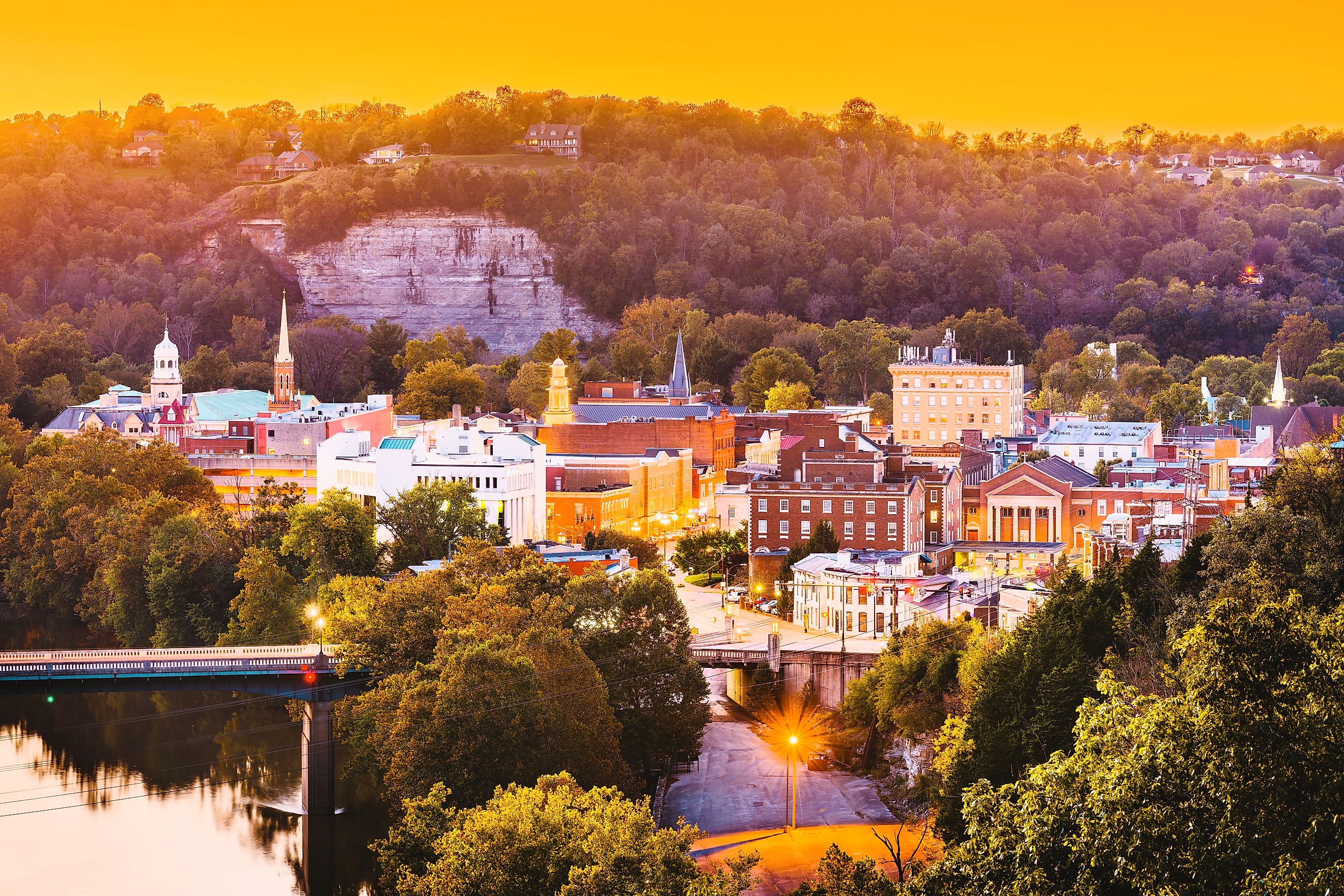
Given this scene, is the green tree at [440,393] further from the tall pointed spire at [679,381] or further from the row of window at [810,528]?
A: the row of window at [810,528]

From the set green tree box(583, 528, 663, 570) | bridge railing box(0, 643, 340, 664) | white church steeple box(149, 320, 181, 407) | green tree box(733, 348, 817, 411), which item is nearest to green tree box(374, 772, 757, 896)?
bridge railing box(0, 643, 340, 664)

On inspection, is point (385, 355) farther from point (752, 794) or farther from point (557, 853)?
point (557, 853)

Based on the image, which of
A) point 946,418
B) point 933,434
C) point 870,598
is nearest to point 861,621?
point 870,598

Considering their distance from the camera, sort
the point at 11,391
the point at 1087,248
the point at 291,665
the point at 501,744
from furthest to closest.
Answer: the point at 1087,248, the point at 11,391, the point at 291,665, the point at 501,744

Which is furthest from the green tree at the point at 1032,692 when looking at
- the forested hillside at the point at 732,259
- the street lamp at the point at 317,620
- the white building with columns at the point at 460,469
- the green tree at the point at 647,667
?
the forested hillside at the point at 732,259

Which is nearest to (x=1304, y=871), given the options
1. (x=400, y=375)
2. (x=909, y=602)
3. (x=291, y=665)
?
(x=291, y=665)

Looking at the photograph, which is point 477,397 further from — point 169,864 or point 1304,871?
point 1304,871
